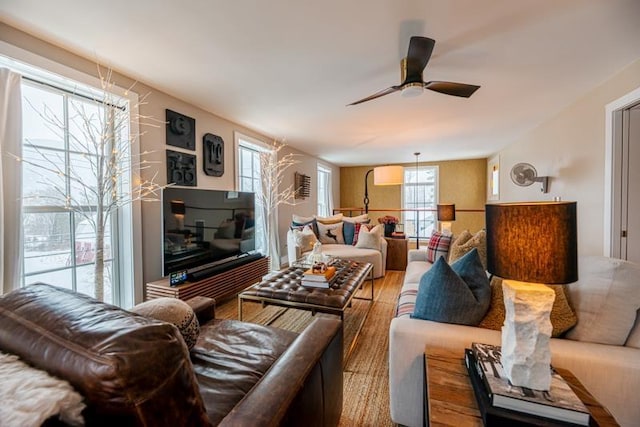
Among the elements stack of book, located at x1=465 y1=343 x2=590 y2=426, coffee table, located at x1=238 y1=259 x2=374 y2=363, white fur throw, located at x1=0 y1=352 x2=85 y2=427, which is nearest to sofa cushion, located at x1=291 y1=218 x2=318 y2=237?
coffee table, located at x1=238 y1=259 x2=374 y2=363

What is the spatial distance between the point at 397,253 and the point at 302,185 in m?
2.40

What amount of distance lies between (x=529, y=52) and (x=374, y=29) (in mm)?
1306

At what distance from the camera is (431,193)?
775 centimetres

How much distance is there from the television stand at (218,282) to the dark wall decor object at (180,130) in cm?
143

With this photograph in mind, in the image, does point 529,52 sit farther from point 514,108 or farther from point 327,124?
point 327,124

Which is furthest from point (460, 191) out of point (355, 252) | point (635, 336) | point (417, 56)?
point (635, 336)

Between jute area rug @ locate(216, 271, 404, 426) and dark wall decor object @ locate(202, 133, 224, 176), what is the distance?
1.65m

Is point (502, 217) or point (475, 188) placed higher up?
point (475, 188)

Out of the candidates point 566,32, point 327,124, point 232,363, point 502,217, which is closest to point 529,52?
point 566,32

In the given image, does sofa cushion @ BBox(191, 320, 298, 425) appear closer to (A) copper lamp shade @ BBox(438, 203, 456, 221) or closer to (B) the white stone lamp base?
(B) the white stone lamp base

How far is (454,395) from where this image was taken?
0.98 meters

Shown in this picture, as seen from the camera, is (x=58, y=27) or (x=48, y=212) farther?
(x=48, y=212)

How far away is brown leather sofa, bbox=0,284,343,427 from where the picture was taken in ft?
1.70

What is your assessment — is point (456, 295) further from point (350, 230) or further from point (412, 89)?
point (350, 230)
